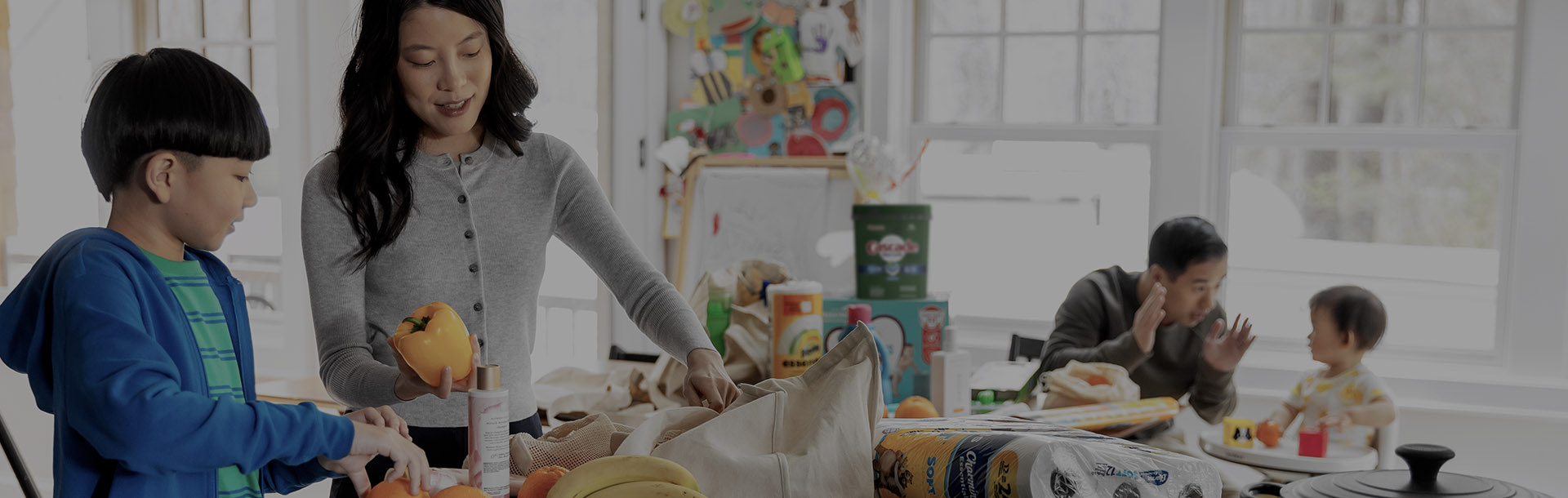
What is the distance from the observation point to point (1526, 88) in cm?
300

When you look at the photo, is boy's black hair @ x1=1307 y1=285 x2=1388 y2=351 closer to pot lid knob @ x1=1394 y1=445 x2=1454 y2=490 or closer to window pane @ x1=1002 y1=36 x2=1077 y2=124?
pot lid knob @ x1=1394 y1=445 x2=1454 y2=490

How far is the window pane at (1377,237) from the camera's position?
3191 millimetres

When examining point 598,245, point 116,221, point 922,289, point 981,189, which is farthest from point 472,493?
point 981,189

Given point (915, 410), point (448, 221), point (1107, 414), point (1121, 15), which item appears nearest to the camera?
point (448, 221)

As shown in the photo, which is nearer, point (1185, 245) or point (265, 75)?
point (1185, 245)

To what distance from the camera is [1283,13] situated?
330 centimetres

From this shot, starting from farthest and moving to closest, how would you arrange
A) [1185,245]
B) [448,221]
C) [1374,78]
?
1. [1374,78]
2. [1185,245]
3. [448,221]

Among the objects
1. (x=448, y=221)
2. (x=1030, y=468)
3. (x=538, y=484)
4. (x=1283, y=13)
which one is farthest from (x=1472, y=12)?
(x=538, y=484)

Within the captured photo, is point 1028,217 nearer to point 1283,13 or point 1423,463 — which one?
point 1283,13

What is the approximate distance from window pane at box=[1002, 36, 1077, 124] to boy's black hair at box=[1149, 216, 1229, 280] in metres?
1.22

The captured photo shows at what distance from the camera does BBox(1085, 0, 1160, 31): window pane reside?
3.44 metres

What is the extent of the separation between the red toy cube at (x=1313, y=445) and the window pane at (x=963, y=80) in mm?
1945

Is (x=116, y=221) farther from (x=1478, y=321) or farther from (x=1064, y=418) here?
(x=1478, y=321)

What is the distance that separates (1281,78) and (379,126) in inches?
110
